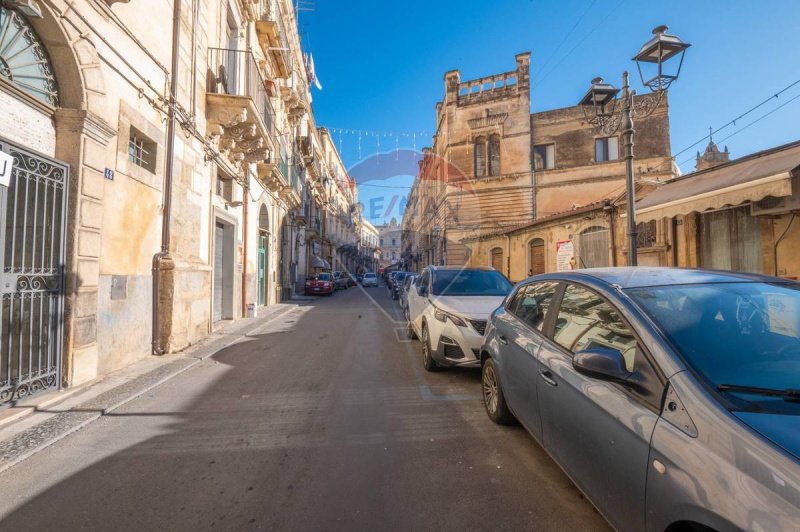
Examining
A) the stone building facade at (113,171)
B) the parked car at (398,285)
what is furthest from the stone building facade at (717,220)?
the stone building facade at (113,171)

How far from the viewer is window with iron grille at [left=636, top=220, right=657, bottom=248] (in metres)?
9.57

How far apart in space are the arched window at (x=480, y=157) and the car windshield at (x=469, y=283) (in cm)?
2181

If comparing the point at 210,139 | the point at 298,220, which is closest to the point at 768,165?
the point at 210,139

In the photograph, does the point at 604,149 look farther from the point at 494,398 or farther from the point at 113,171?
the point at 113,171

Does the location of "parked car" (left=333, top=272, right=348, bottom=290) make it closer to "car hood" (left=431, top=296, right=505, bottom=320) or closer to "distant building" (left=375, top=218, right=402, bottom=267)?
"car hood" (left=431, top=296, right=505, bottom=320)

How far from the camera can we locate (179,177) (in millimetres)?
7500

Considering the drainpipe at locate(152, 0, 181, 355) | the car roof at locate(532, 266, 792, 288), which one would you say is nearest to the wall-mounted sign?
the car roof at locate(532, 266, 792, 288)

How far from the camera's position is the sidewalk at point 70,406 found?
10.9ft

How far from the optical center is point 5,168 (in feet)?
12.4

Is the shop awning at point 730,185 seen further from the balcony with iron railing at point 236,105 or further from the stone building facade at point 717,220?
the balcony with iron railing at point 236,105

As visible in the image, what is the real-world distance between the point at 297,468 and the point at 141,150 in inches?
246

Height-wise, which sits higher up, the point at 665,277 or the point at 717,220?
the point at 717,220

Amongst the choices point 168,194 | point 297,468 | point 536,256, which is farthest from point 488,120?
point 297,468

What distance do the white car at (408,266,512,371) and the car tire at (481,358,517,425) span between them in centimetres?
105
